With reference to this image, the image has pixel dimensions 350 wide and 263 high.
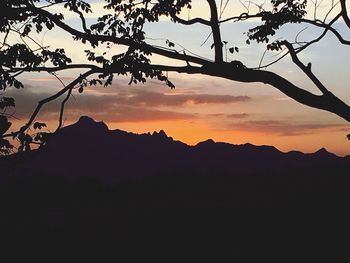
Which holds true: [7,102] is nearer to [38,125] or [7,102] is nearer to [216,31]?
[38,125]

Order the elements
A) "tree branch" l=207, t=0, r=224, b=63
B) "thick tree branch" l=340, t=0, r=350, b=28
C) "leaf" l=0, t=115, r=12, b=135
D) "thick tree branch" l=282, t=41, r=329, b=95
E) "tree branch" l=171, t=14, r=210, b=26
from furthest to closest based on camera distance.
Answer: "thick tree branch" l=340, t=0, r=350, b=28, "tree branch" l=171, t=14, r=210, b=26, "thick tree branch" l=282, t=41, r=329, b=95, "tree branch" l=207, t=0, r=224, b=63, "leaf" l=0, t=115, r=12, b=135

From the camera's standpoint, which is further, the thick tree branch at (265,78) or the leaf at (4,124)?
the thick tree branch at (265,78)

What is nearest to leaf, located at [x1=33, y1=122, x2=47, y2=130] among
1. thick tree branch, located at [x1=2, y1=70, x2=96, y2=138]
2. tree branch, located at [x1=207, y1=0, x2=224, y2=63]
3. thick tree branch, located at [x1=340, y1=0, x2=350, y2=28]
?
thick tree branch, located at [x1=2, y1=70, x2=96, y2=138]

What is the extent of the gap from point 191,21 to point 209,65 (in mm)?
1942

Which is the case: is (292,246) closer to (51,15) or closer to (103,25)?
(103,25)

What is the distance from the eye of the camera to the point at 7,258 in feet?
63.8

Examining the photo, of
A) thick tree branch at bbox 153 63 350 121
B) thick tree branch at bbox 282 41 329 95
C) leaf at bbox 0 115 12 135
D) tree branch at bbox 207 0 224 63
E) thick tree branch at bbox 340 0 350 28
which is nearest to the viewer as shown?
leaf at bbox 0 115 12 135

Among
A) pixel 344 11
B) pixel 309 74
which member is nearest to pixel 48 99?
pixel 309 74

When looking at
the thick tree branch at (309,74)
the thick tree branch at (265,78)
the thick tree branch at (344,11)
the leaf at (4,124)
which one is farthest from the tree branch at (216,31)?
the leaf at (4,124)

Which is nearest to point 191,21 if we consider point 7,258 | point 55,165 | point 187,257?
point 187,257

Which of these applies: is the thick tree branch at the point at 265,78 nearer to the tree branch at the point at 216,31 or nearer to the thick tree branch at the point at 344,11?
the tree branch at the point at 216,31

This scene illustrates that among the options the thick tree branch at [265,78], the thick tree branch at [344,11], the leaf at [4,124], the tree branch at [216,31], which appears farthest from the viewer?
the thick tree branch at [344,11]

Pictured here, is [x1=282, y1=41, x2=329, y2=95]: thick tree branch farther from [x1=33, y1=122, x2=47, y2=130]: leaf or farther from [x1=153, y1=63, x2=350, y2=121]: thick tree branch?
[x1=33, y1=122, x2=47, y2=130]: leaf

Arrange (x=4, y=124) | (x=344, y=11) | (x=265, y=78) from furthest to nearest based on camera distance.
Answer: (x=344, y=11)
(x=265, y=78)
(x=4, y=124)
